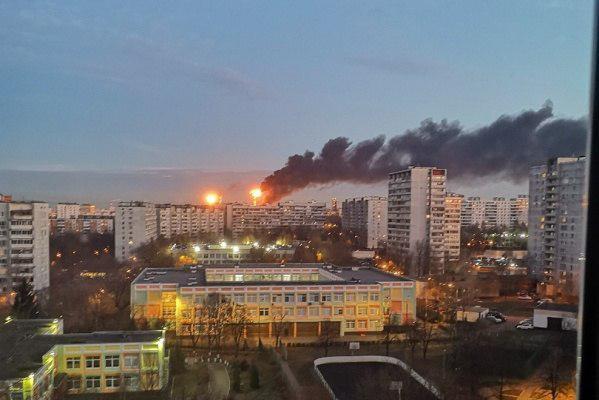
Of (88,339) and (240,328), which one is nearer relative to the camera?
(88,339)

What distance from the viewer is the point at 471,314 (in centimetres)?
577

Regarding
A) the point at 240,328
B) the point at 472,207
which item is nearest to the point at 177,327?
the point at 240,328

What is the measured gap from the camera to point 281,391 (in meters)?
3.47

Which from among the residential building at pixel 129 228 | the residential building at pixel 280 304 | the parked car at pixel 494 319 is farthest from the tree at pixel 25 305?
the residential building at pixel 129 228

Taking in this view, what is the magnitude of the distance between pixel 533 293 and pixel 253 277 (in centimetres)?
415

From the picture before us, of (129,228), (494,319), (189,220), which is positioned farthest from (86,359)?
(189,220)

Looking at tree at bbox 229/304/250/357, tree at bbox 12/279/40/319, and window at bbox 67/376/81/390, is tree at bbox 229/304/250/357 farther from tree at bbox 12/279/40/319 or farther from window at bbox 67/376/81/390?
tree at bbox 12/279/40/319

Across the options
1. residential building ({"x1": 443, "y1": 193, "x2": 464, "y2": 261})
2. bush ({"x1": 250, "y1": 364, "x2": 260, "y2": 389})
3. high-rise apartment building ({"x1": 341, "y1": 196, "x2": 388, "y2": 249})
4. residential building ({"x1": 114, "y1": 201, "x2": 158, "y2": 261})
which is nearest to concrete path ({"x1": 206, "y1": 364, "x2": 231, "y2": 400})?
bush ({"x1": 250, "y1": 364, "x2": 260, "y2": 389})

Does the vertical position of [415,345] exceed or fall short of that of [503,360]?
it falls short

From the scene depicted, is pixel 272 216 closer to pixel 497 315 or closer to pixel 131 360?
pixel 497 315

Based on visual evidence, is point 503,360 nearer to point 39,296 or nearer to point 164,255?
point 39,296

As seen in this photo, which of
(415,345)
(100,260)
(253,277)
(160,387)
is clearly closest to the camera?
(160,387)

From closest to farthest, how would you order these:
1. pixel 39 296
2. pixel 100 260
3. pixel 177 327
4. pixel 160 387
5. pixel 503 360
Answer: pixel 160 387, pixel 503 360, pixel 177 327, pixel 39 296, pixel 100 260

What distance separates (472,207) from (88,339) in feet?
45.0
